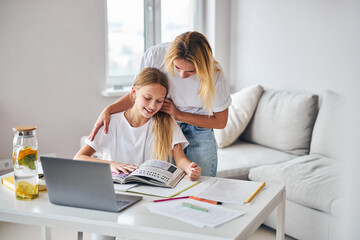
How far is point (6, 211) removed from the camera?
52.4 inches

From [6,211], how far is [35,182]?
128 millimetres

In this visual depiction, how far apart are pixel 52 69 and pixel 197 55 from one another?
168 centimetres

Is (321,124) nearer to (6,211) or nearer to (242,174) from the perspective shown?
(242,174)

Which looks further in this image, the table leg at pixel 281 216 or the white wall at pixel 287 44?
the white wall at pixel 287 44

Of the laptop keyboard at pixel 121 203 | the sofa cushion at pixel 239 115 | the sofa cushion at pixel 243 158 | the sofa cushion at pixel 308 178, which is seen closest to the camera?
the laptop keyboard at pixel 121 203

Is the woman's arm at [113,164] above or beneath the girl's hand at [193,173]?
above

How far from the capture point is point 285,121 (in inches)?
118

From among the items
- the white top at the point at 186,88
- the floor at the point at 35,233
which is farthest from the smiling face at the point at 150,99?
the floor at the point at 35,233

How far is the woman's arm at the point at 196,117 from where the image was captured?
1.83 metres

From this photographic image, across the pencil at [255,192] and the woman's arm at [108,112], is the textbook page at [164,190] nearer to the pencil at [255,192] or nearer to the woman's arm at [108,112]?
the pencil at [255,192]

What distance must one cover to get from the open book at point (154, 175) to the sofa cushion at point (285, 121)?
1.58 metres

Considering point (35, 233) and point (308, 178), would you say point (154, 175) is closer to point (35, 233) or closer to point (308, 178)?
point (308, 178)

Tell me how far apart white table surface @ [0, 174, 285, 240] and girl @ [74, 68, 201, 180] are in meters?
0.38

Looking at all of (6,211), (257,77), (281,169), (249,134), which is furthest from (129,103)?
(257,77)
